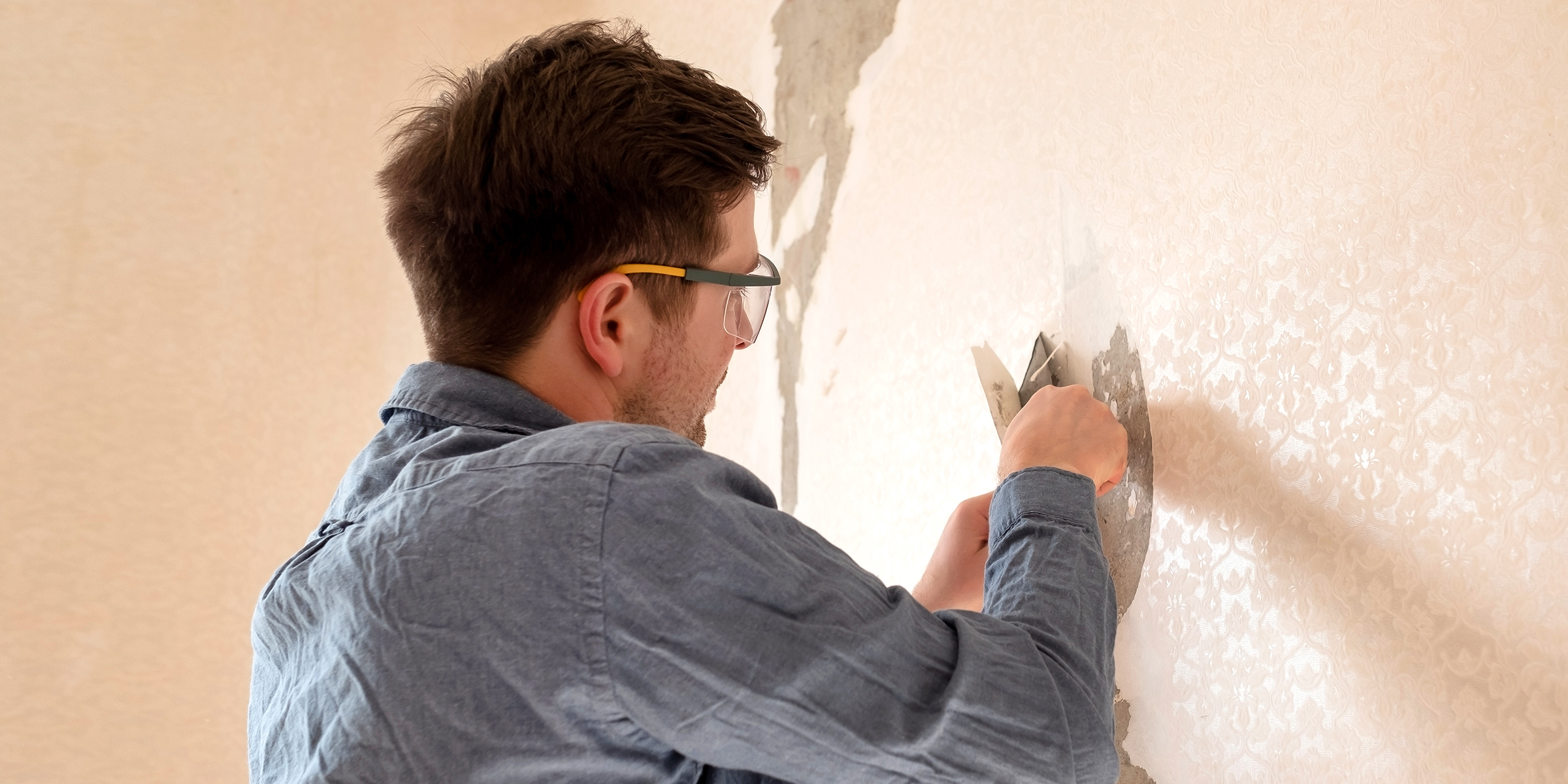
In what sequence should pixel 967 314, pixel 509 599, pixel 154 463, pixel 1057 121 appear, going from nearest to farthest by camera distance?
pixel 509 599
pixel 1057 121
pixel 967 314
pixel 154 463

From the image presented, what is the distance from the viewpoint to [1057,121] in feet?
3.98

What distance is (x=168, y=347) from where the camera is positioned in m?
2.02

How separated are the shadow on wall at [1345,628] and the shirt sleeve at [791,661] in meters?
0.25

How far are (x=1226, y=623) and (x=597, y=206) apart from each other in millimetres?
699

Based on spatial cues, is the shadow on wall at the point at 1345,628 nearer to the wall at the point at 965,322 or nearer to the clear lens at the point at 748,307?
the wall at the point at 965,322

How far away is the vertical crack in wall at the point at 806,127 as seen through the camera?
163 cm

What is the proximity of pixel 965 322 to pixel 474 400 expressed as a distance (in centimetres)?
71

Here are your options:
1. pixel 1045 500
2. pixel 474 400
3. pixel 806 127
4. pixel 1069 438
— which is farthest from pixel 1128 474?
pixel 806 127

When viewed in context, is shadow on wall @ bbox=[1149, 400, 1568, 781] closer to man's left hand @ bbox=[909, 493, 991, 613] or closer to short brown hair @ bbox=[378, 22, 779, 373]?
man's left hand @ bbox=[909, 493, 991, 613]

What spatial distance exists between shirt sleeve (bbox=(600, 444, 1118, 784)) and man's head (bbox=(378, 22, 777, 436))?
250mm

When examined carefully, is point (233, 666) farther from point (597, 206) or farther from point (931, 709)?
point (931, 709)

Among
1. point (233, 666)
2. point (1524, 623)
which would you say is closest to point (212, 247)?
point (233, 666)

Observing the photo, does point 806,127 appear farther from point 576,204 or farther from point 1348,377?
point 1348,377

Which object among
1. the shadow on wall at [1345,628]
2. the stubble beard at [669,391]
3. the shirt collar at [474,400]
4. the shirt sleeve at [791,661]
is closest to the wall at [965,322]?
the shadow on wall at [1345,628]
